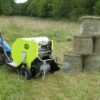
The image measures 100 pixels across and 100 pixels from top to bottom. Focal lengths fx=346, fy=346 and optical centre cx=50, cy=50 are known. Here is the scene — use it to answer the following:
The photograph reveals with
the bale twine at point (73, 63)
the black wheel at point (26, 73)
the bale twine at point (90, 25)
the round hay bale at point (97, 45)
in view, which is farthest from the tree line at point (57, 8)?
the black wheel at point (26, 73)

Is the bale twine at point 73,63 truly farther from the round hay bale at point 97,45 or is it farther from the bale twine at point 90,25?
the bale twine at point 90,25

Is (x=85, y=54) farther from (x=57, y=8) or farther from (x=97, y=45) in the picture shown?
(x=57, y=8)

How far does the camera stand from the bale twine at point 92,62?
28.5 ft

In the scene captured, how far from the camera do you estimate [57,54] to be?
11.2 metres

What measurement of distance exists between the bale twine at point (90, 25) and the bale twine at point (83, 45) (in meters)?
0.69

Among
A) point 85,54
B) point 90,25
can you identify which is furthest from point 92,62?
point 90,25

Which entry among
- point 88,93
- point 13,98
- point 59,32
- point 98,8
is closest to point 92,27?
point 88,93

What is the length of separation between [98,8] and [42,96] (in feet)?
104

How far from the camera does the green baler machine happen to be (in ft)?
24.4

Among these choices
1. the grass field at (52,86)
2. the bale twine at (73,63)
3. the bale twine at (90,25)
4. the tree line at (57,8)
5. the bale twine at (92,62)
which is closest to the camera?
the grass field at (52,86)

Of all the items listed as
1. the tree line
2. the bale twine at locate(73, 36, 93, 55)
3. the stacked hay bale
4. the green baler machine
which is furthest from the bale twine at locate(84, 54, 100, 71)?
the tree line

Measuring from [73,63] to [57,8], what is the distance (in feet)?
134

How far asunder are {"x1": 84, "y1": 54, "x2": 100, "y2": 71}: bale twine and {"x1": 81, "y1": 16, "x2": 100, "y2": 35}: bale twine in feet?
3.00

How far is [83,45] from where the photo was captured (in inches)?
340
